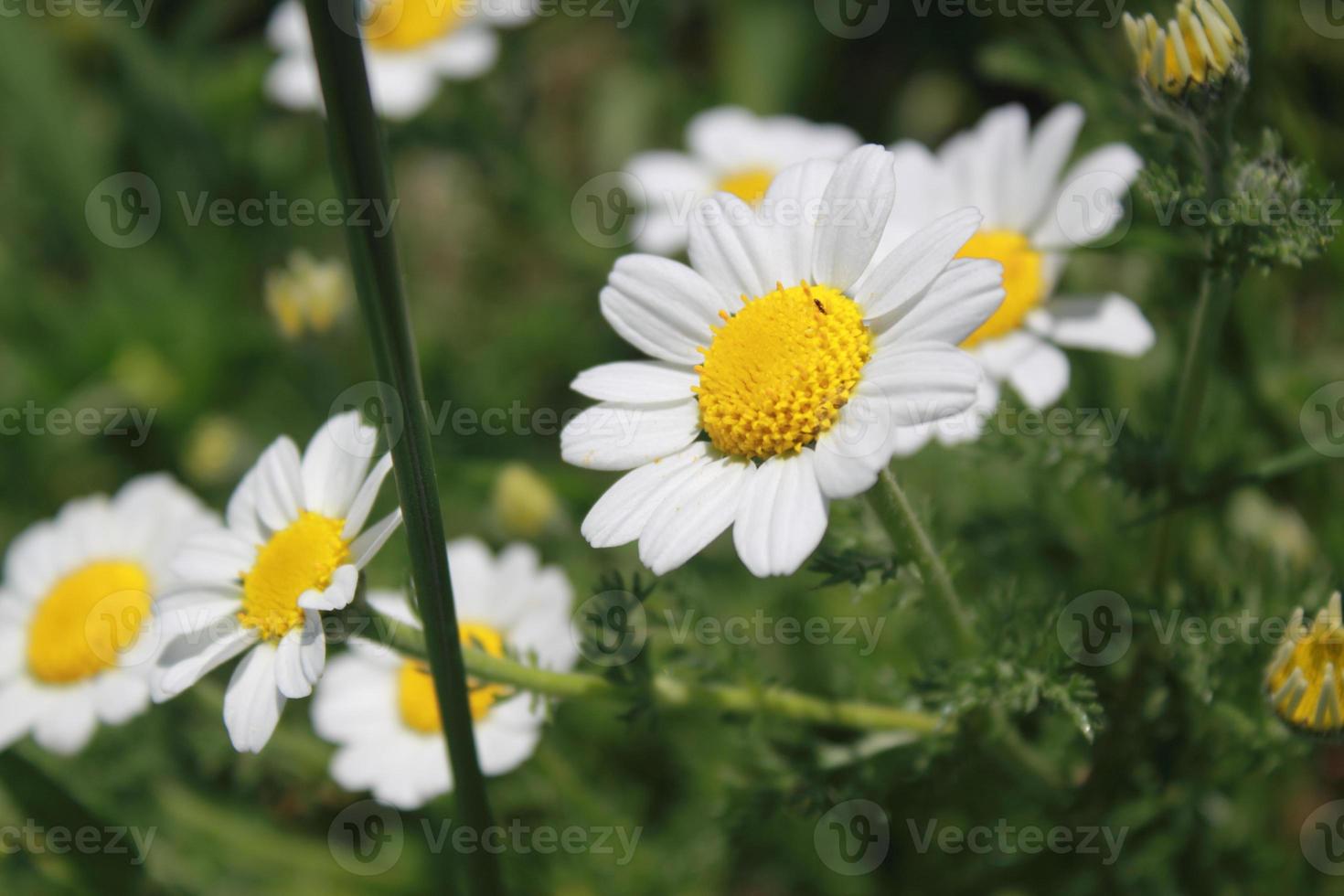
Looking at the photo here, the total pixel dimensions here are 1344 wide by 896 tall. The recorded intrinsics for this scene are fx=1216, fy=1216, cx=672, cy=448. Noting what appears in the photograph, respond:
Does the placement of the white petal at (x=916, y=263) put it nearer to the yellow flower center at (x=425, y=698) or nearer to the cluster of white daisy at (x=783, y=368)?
A: the cluster of white daisy at (x=783, y=368)

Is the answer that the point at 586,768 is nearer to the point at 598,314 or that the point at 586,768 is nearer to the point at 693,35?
the point at 598,314

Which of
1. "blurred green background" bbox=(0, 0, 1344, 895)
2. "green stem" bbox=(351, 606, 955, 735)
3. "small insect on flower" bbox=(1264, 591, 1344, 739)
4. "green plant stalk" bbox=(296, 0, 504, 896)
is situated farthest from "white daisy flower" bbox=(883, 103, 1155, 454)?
"green plant stalk" bbox=(296, 0, 504, 896)

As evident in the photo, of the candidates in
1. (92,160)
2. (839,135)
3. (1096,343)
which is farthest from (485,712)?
(92,160)
